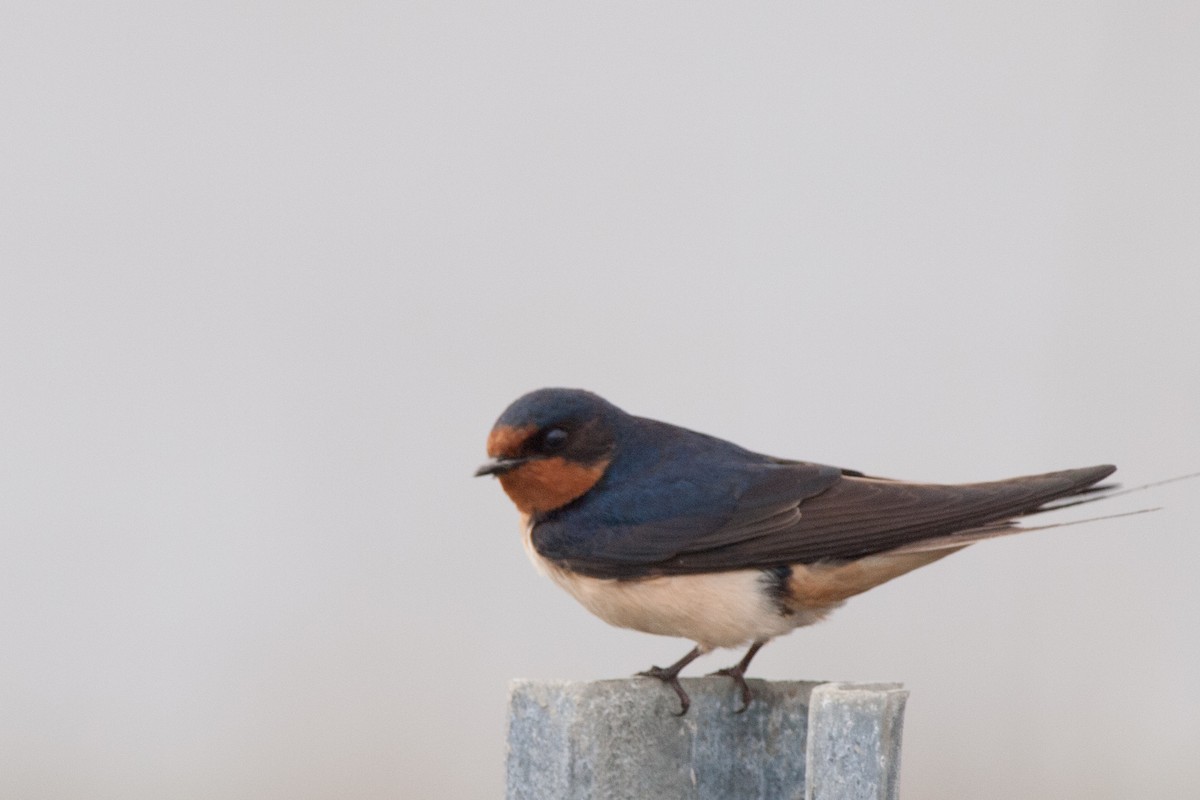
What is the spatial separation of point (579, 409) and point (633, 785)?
0.73 metres

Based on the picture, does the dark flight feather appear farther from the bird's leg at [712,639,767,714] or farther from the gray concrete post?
the gray concrete post

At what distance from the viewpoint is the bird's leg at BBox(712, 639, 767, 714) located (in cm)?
139

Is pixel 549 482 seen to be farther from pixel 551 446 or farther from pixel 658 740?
pixel 658 740

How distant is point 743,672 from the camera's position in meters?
1.65

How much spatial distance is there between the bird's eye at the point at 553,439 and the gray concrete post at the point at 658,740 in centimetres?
59

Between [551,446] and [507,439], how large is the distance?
2.7 inches

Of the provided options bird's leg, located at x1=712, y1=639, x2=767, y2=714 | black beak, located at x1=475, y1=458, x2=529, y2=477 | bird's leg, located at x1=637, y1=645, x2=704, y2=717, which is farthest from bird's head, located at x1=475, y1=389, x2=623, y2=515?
bird's leg, located at x1=637, y1=645, x2=704, y2=717

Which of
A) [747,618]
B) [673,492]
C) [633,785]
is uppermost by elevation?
[673,492]

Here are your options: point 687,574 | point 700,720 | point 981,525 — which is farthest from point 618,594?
point 700,720

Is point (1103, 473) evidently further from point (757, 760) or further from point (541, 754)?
point (541, 754)

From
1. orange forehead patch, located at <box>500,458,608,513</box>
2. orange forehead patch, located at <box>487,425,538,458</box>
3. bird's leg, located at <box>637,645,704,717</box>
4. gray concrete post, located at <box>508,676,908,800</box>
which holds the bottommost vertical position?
gray concrete post, located at <box>508,676,908,800</box>

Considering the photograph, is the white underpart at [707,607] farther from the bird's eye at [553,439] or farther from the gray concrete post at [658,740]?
the gray concrete post at [658,740]

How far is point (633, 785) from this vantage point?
1297 mm

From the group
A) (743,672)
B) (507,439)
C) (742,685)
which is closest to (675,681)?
(742,685)
